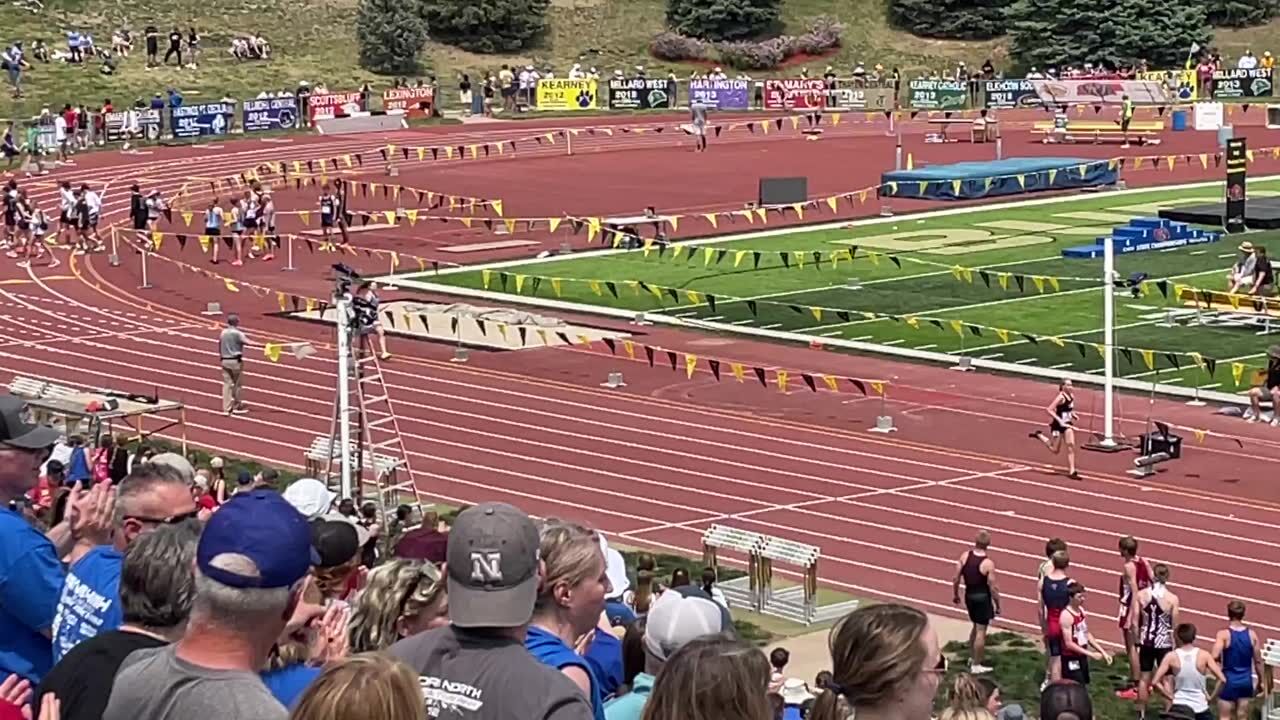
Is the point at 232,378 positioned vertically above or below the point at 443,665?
below

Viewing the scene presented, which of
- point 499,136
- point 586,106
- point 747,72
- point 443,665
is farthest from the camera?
point 747,72

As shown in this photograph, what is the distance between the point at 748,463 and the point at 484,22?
6126 cm

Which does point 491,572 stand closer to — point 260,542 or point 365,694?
point 260,542

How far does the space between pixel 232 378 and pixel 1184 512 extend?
1326 centimetres

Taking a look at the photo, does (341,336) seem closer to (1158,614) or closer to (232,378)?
(1158,614)

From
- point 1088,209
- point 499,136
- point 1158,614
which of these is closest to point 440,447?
point 1158,614

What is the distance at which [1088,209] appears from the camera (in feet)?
182

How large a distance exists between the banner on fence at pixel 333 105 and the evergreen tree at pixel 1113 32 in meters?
25.8

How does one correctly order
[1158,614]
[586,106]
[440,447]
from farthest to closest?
[586,106] → [440,447] → [1158,614]

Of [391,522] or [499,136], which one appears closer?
[391,522]

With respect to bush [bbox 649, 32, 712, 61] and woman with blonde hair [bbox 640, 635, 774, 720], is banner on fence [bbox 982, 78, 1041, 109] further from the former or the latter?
woman with blonde hair [bbox 640, 635, 774, 720]

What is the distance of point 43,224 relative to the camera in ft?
166

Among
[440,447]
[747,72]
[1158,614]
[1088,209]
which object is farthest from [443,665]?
[747,72]

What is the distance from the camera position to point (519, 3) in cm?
8744
